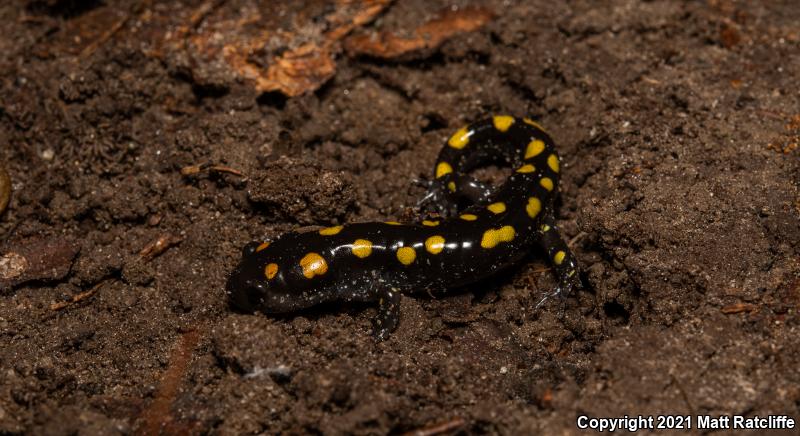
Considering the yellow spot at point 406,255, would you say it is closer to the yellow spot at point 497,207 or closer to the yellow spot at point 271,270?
the yellow spot at point 497,207

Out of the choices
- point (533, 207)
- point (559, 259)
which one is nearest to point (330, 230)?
point (533, 207)

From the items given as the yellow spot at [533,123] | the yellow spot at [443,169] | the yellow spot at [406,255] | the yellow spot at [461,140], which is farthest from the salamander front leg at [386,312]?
the yellow spot at [533,123]

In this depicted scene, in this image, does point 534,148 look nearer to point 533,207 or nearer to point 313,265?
point 533,207

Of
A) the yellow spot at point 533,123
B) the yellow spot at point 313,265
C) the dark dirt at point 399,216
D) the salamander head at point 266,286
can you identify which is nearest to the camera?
the dark dirt at point 399,216

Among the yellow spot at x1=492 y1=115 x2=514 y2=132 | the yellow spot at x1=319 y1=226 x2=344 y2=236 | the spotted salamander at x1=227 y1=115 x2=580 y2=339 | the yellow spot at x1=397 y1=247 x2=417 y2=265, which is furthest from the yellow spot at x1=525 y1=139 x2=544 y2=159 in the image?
the yellow spot at x1=319 y1=226 x2=344 y2=236

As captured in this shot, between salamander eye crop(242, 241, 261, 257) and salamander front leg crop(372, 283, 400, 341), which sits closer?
salamander front leg crop(372, 283, 400, 341)

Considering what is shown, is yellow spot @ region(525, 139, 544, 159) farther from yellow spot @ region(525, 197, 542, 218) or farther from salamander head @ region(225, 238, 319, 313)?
salamander head @ region(225, 238, 319, 313)

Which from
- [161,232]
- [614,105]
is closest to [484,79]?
[614,105]

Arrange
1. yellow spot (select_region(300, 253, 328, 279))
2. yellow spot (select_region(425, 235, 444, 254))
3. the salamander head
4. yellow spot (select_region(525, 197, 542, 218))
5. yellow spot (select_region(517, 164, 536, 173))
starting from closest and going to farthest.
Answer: the salamander head < yellow spot (select_region(300, 253, 328, 279)) < yellow spot (select_region(425, 235, 444, 254)) < yellow spot (select_region(525, 197, 542, 218)) < yellow spot (select_region(517, 164, 536, 173))
